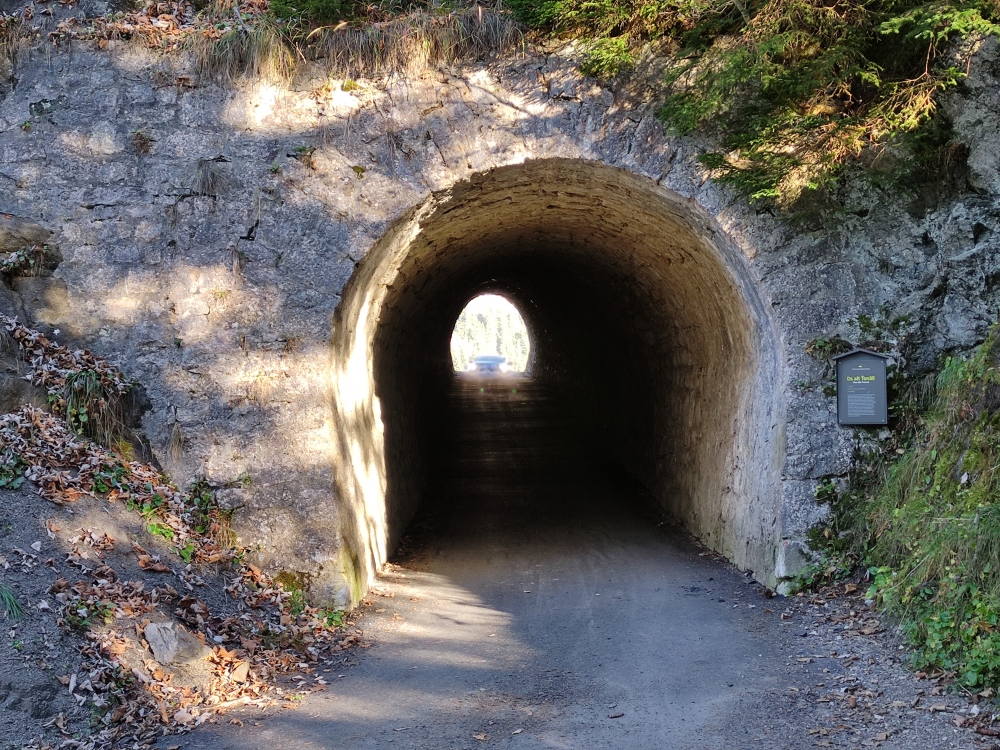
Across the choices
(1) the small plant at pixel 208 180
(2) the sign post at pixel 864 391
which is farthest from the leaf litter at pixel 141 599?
(2) the sign post at pixel 864 391

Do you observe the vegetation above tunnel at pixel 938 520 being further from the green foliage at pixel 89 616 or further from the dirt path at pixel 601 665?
the green foliage at pixel 89 616

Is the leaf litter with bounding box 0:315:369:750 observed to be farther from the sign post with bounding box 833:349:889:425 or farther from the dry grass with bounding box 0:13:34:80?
the sign post with bounding box 833:349:889:425

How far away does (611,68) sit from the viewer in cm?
694

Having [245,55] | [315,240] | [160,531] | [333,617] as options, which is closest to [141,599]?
[160,531]

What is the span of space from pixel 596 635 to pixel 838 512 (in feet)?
7.93

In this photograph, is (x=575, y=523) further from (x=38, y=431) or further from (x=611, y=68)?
(x=38, y=431)

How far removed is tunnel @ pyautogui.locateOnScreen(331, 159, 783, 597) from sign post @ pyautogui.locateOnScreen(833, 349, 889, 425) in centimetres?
57

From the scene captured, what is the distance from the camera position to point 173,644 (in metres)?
4.96

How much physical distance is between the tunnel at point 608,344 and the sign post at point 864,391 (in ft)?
1.88

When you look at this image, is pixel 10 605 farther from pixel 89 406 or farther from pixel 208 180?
pixel 208 180

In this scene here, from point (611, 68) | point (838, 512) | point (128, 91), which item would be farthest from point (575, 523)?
point (128, 91)

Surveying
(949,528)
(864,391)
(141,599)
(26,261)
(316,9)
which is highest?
A: (316,9)

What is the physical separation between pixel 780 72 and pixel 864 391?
280 cm

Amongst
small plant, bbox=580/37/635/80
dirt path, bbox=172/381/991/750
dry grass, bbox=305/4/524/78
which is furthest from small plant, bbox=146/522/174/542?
small plant, bbox=580/37/635/80
